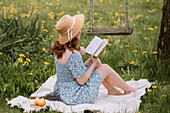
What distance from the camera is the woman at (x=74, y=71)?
3102 mm

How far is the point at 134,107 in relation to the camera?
10.5 ft

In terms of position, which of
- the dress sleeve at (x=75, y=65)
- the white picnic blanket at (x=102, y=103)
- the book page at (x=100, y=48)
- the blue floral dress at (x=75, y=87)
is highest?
the book page at (x=100, y=48)

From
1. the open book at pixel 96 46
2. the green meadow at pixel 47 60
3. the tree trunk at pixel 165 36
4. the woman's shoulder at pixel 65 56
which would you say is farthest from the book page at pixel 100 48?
the tree trunk at pixel 165 36

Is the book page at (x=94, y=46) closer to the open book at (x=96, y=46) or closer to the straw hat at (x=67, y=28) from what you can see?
the open book at (x=96, y=46)

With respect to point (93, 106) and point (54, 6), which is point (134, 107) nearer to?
point (93, 106)

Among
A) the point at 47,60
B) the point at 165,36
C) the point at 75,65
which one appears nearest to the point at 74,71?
the point at 75,65

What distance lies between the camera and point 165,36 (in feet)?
12.9

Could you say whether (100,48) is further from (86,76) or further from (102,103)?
(102,103)

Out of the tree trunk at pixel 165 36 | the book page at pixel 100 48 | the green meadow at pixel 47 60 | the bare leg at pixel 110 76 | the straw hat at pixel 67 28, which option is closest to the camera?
the straw hat at pixel 67 28

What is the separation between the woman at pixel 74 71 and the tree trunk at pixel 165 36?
94 centimetres

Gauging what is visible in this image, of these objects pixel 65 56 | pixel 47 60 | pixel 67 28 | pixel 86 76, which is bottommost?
pixel 47 60

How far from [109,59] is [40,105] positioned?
1735mm

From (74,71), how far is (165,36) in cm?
158

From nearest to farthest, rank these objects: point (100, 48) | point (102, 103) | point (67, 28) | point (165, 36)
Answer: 1. point (67, 28)
2. point (100, 48)
3. point (102, 103)
4. point (165, 36)
